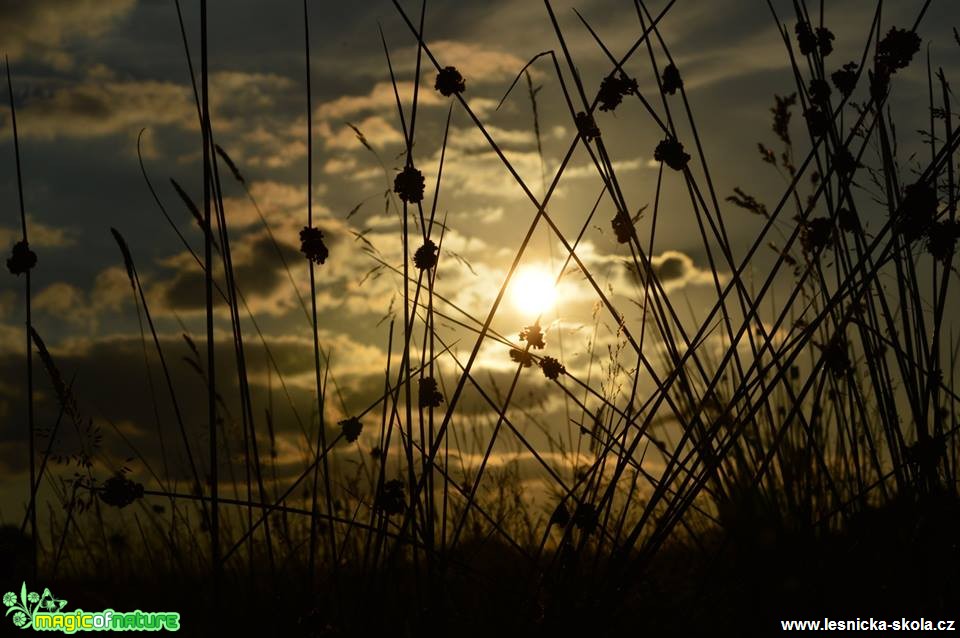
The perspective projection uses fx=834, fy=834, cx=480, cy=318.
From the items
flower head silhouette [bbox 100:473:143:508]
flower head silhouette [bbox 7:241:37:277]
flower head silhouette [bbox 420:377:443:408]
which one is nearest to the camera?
flower head silhouette [bbox 100:473:143:508]

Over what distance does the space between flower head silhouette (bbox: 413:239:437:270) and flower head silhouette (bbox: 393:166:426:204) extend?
0.33ft

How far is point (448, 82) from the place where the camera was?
179 cm

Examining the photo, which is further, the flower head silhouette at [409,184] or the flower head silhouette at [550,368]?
the flower head silhouette at [550,368]

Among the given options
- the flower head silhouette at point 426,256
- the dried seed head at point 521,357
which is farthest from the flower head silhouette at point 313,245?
the dried seed head at point 521,357

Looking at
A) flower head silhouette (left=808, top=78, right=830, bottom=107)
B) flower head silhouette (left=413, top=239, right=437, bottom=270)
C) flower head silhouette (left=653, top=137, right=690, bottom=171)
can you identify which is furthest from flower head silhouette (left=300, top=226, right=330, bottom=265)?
flower head silhouette (left=808, top=78, right=830, bottom=107)

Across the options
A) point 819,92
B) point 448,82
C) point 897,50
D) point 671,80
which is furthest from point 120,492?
point 897,50

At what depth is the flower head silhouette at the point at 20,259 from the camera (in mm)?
2178

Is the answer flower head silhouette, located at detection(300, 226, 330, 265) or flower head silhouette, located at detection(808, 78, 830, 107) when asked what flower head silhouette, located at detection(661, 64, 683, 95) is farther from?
flower head silhouette, located at detection(300, 226, 330, 265)

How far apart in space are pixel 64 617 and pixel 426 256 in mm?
1539

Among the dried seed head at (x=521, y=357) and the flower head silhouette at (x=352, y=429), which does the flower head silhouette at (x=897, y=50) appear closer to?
the dried seed head at (x=521, y=357)

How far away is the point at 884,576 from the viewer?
68.7 inches

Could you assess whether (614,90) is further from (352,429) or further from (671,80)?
(352,429)

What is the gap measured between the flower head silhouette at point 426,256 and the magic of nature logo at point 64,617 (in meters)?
1.30

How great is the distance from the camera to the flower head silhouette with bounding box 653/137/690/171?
71.2 inches
